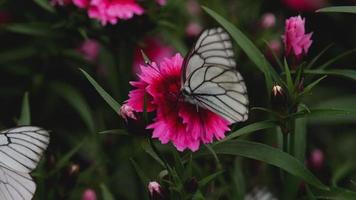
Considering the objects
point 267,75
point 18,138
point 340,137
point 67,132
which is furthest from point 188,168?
point 340,137

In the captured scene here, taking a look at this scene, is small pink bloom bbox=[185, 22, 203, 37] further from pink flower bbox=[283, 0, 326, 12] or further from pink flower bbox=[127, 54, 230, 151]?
pink flower bbox=[127, 54, 230, 151]

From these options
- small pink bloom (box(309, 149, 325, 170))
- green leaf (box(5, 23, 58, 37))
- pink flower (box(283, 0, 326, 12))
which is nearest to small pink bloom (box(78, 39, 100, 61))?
green leaf (box(5, 23, 58, 37))

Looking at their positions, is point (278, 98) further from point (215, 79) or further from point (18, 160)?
point (18, 160)

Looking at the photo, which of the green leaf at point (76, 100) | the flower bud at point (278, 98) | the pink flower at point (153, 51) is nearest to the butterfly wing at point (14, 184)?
the flower bud at point (278, 98)

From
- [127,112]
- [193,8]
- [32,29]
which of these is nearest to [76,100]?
[32,29]

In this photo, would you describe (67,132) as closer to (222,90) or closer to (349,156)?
(349,156)

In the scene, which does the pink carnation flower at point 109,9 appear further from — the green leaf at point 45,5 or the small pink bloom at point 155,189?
the small pink bloom at point 155,189
